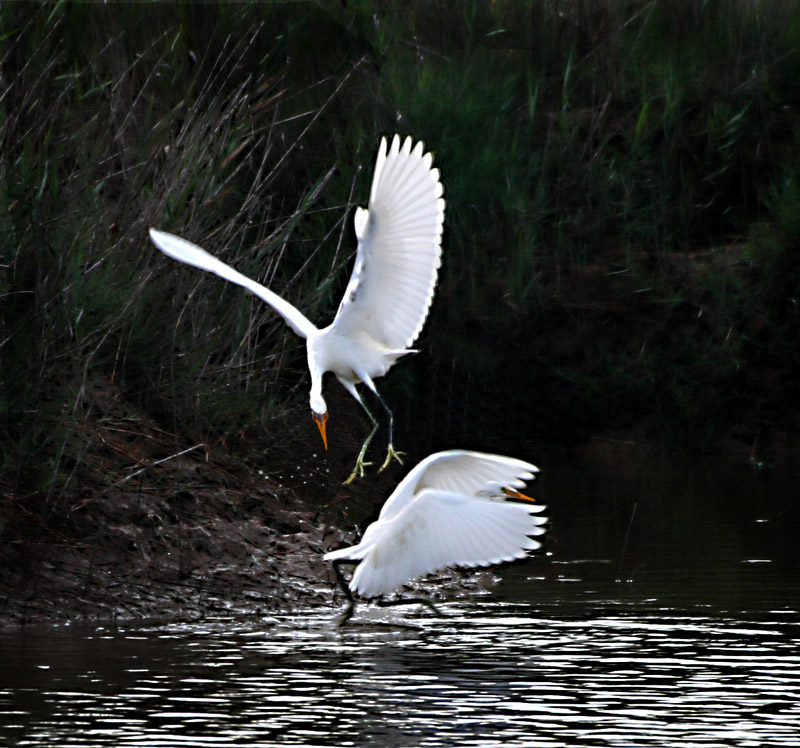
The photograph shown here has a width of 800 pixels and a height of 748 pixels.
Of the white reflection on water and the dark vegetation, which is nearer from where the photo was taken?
the white reflection on water

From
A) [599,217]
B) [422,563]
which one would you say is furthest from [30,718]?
[599,217]

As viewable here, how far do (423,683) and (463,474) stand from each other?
138 cm

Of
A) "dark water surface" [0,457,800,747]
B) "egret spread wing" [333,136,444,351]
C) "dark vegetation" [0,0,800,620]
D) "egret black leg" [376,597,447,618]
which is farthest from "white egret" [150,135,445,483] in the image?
"dark vegetation" [0,0,800,620]

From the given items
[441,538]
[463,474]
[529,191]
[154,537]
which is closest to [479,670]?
[441,538]

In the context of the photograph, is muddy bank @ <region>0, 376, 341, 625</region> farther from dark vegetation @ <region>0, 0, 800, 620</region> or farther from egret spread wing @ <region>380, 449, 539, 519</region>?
egret spread wing @ <region>380, 449, 539, 519</region>

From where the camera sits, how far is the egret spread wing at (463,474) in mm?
7973

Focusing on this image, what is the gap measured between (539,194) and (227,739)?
10.7 metres

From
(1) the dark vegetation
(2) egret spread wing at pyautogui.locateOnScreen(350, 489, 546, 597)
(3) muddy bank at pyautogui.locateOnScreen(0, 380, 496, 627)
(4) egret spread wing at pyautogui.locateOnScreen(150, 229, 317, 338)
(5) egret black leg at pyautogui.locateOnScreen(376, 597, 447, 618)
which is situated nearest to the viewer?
(2) egret spread wing at pyautogui.locateOnScreen(350, 489, 546, 597)

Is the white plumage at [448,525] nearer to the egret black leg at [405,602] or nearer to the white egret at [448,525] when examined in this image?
the white egret at [448,525]

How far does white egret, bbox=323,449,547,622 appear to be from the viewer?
790 centimetres

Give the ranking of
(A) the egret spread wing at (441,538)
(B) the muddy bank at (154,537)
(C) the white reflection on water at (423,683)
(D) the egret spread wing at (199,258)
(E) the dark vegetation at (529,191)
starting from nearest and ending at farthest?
1. (C) the white reflection on water at (423,683)
2. (A) the egret spread wing at (441,538)
3. (B) the muddy bank at (154,537)
4. (D) the egret spread wing at (199,258)
5. (E) the dark vegetation at (529,191)

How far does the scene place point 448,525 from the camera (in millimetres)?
7969

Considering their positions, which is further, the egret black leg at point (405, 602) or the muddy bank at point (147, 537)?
the egret black leg at point (405, 602)

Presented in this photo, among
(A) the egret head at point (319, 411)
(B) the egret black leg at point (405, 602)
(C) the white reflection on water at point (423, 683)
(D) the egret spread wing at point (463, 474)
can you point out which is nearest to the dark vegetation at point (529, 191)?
(B) the egret black leg at point (405, 602)
